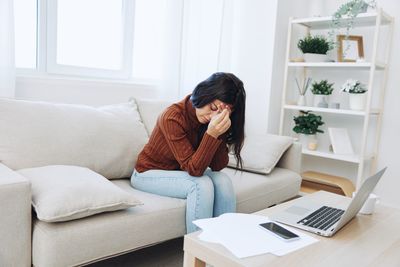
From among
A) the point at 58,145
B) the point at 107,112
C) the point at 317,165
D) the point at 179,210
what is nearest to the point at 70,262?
the point at 179,210

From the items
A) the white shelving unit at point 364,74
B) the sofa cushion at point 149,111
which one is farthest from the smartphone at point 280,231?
the white shelving unit at point 364,74

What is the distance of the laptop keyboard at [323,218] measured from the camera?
1.16 m

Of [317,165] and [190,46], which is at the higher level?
[190,46]

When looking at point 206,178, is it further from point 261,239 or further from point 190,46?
point 190,46

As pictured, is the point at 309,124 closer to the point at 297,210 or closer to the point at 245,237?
the point at 297,210

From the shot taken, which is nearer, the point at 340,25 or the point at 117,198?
the point at 117,198

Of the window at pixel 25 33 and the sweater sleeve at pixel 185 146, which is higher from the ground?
the window at pixel 25 33

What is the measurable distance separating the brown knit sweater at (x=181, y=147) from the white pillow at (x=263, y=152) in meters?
0.42

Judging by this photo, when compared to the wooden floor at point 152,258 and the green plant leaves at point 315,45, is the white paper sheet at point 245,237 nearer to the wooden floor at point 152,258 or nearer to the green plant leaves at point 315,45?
the wooden floor at point 152,258

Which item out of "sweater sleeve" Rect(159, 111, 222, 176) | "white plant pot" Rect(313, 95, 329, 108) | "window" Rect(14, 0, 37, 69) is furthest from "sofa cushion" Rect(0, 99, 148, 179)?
"white plant pot" Rect(313, 95, 329, 108)

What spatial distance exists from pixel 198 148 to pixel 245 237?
1.94 feet

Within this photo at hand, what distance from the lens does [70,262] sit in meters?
1.19

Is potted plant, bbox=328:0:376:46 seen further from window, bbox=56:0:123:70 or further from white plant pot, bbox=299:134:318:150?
window, bbox=56:0:123:70

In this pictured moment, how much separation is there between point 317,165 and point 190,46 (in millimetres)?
1518
